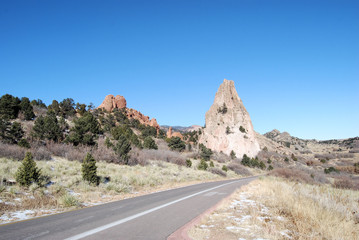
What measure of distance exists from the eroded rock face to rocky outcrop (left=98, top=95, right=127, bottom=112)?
4977cm

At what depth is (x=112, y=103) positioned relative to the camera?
101 meters

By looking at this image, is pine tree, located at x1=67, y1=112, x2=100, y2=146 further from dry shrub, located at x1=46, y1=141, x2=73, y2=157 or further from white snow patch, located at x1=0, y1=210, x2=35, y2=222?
white snow patch, located at x1=0, y1=210, x2=35, y2=222

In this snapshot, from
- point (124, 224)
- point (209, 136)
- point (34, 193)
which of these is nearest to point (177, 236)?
point (124, 224)

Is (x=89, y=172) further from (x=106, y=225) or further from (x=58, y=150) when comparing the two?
(x=58, y=150)

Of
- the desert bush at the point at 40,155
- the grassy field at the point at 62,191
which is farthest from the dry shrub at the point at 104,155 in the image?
the desert bush at the point at 40,155

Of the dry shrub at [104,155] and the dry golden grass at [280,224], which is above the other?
the dry shrub at [104,155]

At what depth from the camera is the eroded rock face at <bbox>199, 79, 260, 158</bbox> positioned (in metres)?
61.9

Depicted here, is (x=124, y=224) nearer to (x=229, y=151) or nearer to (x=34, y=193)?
(x=34, y=193)

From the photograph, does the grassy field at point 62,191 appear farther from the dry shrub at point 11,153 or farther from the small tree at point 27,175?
the dry shrub at point 11,153

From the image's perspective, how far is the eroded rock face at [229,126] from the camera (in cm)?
6188

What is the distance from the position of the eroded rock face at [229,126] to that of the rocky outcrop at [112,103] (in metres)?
49.8

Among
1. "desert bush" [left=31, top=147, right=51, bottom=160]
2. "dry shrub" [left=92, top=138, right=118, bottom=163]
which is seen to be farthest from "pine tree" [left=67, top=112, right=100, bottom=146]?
"desert bush" [left=31, top=147, right=51, bottom=160]

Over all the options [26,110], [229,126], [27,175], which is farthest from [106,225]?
[229,126]

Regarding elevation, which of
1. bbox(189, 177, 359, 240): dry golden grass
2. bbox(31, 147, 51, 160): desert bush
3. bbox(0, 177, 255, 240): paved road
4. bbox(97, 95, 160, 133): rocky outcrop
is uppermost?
bbox(97, 95, 160, 133): rocky outcrop
